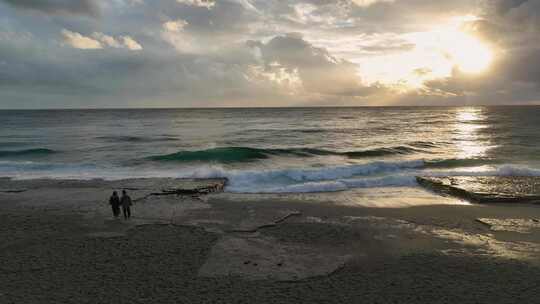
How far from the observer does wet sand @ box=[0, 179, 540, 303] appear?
824cm

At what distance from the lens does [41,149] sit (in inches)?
1446

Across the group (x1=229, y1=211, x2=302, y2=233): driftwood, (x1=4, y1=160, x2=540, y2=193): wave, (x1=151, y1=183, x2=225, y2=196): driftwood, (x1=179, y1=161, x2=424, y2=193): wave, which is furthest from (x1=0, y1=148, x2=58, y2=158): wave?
(x1=229, y1=211, x2=302, y2=233): driftwood

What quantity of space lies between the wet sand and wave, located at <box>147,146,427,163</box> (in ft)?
48.1

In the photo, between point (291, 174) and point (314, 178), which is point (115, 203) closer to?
point (291, 174)

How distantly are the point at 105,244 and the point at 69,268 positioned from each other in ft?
5.48

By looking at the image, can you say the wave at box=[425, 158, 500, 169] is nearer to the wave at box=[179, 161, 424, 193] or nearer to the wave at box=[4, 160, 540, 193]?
the wave at box=[4, 160, 540, 193]

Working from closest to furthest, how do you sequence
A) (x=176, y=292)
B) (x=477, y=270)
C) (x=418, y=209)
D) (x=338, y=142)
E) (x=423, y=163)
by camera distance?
1. (x=176, y=292)
2. (x=477, y=270)
3. (x=418, y=209)
4. (x=423, y=163)
5. (x=338, y=142)

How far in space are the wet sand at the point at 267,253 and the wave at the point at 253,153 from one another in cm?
1466

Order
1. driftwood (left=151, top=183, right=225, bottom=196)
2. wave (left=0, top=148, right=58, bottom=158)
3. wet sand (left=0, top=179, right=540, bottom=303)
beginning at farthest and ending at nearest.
A: 1. wave (left=0, top=148, right=58, bottom=158)
2. driftwood (left=151, top=183, right=225, bottom=196)
3. wet sand (left=0, top=179, right=540, bottom=303)

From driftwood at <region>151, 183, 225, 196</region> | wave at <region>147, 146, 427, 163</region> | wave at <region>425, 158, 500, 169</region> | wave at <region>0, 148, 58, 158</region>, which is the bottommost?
wave at <region>425, 158, 500, 169</region>

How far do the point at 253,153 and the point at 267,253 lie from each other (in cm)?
2289

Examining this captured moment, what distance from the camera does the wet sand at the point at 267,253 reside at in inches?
324

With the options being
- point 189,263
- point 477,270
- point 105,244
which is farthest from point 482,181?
point 105,244

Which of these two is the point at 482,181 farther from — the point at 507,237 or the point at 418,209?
the point at 507,237
